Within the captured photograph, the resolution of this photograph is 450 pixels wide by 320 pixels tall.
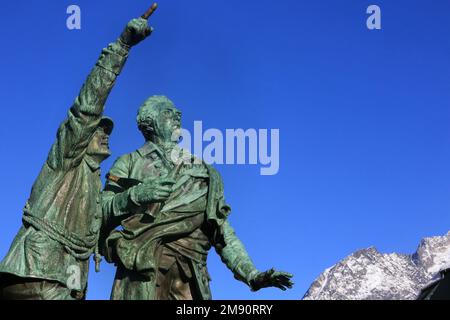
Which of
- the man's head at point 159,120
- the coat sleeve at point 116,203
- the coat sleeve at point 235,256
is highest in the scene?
the man's head at point 159,120

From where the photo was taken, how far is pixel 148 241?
1202 centimetres

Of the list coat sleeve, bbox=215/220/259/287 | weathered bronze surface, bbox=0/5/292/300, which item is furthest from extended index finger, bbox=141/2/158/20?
coat sleeve, bbox=215/220/259/287

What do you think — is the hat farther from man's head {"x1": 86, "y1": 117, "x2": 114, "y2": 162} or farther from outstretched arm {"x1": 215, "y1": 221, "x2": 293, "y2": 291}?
outstretched arm {"x1": 215, "y1": 221, "x2": 293, "y2": 291}

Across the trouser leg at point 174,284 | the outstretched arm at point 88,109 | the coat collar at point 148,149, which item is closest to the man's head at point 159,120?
the coat collar at point 148,149

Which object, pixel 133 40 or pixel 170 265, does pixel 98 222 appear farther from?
pixel 133 40

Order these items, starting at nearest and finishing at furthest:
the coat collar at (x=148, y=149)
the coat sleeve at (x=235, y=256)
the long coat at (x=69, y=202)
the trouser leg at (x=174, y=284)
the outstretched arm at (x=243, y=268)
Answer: the long coat at (x=69, y=202) → the outstretched arm at (x=243, y=268) → the trouser leg at (x=174, y=284) → the coat sleeve at (x=235, y=256) → the coat collar at (x=148, y=149)

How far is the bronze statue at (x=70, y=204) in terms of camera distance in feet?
35.8

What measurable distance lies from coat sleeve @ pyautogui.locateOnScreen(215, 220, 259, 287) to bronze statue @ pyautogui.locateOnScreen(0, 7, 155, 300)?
6.04ft

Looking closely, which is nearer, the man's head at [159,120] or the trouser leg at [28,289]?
the trouser leg at [28,289]

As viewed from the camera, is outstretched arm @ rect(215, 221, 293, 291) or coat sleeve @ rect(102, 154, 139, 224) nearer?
outstretched arm @ rect(215, 221, 293, 291)

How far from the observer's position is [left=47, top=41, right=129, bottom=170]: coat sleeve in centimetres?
1143

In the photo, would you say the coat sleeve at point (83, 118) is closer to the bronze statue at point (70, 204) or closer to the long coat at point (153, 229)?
the bronze statue at point (70, 204)

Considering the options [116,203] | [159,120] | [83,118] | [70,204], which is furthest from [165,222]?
[83,118]

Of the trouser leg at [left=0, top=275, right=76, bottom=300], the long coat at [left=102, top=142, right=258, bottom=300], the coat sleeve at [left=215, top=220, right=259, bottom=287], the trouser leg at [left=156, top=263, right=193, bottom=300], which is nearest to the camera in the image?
the trouser leg at [left=0, top=275, right=76, bottom=300]
